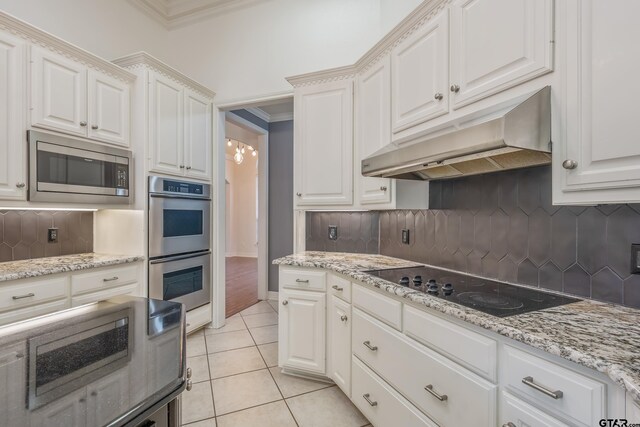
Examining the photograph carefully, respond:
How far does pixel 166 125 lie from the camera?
9.33ft

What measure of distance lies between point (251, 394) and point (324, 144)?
6.36 ft

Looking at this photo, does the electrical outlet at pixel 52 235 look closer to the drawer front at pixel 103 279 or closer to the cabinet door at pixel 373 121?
the drawer front at pixel 103 279

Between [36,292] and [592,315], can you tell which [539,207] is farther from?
[36,292]

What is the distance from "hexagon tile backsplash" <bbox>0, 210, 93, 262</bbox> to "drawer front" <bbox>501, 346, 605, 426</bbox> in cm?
309

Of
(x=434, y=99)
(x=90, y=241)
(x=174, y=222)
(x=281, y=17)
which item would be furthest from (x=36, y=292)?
(x=281, y=17)

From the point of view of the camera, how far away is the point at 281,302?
2363 millimetres

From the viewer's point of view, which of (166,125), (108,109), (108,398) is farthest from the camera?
(166,125)

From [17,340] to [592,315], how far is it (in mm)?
1776

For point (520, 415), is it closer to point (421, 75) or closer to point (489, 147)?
point (489, 147)

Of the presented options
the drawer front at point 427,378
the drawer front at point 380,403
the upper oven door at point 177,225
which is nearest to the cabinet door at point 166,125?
the upper oven door at point 177,225

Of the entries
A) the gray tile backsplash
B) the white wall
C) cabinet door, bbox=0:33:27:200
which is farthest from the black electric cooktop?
the white wall

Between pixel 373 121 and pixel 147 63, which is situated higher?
pixel 147 63

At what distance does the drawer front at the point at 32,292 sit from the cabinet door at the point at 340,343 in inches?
70.1

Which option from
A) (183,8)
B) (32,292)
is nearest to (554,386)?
(32,292)
